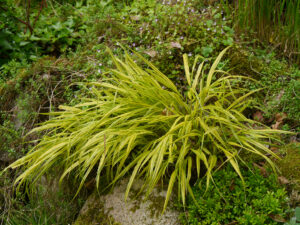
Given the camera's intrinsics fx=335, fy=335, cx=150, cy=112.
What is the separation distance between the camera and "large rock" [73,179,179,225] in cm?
223

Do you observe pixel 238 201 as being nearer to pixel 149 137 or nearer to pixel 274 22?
pixel 149 137

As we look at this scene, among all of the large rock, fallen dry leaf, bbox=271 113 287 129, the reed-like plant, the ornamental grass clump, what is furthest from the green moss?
the reed-like plant

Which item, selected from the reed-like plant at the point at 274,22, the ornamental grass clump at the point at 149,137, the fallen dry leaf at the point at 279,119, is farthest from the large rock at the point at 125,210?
the reed-like plant at the point at 274,22

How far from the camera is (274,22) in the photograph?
3475 millimetres

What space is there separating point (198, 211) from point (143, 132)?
0.63 meters

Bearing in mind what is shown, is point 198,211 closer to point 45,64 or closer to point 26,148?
point 26,148

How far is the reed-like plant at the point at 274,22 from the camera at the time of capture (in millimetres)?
3371

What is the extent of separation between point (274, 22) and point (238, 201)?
2.17 m

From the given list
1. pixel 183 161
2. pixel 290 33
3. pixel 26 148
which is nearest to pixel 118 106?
pixel 183 161

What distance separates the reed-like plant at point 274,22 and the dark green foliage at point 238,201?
182cm

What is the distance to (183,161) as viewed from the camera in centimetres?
227

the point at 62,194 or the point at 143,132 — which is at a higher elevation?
the point at 143,132

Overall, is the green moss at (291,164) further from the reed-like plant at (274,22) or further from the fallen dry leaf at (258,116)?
the reed-like plant at (274,22)

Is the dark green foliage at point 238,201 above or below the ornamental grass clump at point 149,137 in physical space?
below
